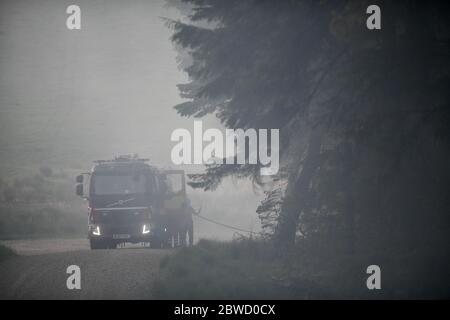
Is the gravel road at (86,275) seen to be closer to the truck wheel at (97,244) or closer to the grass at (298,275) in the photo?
the grass at (298,275)

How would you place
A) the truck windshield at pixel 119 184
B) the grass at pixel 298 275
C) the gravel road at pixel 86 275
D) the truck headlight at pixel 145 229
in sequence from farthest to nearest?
the truck windshield at pixel 119 184
the truck headlight at pixel 145 229
the gravel road at pixel 86 275
the grass at pixel 298 275

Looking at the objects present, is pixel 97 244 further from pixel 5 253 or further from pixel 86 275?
pixel 86 275

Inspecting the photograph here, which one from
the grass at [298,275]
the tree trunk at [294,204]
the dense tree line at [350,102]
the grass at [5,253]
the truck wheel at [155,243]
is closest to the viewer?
the grass at [298,275]

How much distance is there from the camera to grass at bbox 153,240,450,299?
12.1 metres

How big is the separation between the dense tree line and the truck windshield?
5.10m

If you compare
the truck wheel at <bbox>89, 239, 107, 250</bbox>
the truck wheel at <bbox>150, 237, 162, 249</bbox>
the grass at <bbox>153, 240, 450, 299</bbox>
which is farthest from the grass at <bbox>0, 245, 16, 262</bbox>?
the grass at <bbox>153, 240, 450, 299</bbox>

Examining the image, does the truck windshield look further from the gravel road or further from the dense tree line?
→ the dense tree line

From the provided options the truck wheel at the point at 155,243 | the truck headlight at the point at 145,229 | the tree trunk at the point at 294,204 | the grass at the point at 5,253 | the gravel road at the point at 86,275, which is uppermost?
the tree trunk at the point at 294,204

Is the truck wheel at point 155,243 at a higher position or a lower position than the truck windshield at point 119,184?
lower

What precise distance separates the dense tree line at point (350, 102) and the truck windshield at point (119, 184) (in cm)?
510

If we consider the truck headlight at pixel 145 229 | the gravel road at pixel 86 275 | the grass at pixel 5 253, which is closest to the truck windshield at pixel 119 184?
the truck headlight at pixel 145 229

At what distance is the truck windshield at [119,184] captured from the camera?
21094 millimetres

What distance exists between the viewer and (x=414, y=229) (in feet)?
46.3
